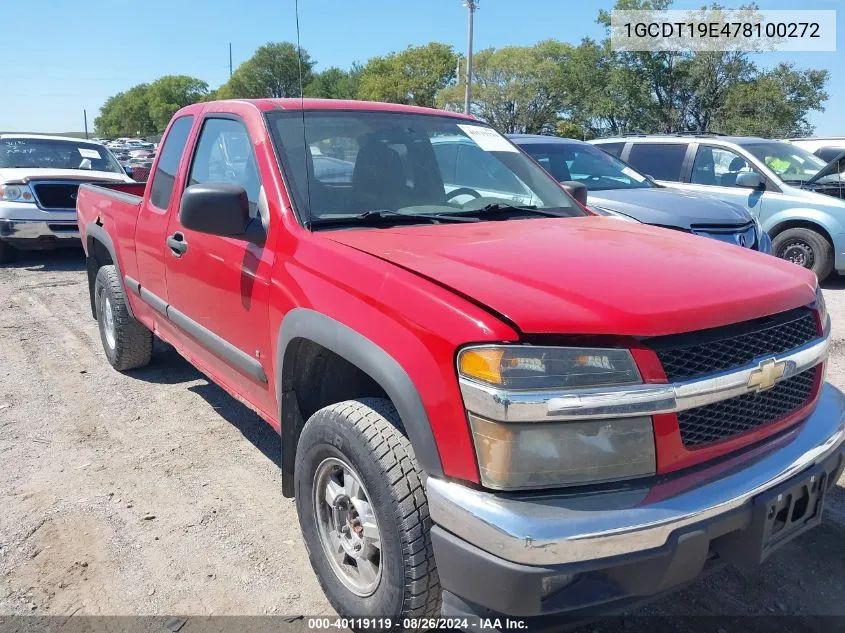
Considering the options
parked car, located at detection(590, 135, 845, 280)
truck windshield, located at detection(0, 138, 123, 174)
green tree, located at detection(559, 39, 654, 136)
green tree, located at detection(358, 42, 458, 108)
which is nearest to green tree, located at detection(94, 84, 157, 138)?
green tree, located at detection(358, 42, 458, 108)

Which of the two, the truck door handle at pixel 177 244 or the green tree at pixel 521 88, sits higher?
the green tree at pixel 521 88

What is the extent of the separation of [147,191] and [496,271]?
2805 mm

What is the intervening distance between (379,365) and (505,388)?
0.44m

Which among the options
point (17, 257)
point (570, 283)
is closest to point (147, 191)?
point (570, 283)

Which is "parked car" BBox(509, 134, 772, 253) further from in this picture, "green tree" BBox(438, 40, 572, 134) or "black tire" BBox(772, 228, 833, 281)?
"green tree" BBox(438, 40, 572, 134)

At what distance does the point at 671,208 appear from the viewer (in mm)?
6273

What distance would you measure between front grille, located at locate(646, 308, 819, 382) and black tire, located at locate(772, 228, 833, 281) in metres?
6.37

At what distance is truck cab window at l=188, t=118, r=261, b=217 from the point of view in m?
3.09

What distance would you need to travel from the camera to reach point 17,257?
10133 mm

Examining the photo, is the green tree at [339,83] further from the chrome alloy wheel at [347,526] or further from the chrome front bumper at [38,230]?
the chrome alloy wheel at [347,526]

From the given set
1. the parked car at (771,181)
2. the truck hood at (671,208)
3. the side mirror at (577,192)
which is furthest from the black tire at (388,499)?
the parked car at (771,181)

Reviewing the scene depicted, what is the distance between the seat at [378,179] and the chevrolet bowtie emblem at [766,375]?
1.60m

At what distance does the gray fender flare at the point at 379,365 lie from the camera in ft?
6.32

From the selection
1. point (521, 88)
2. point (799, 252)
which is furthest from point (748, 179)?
point (521, 88)
